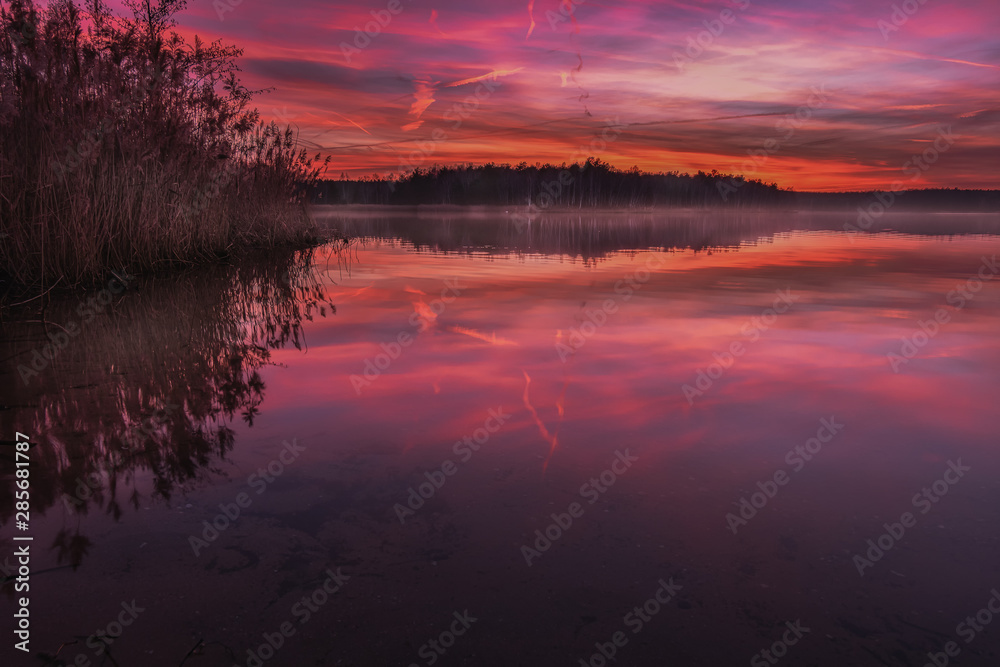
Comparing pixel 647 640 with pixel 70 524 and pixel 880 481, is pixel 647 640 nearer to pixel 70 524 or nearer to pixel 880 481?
pixel 880 481

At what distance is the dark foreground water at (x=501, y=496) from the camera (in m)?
1.63

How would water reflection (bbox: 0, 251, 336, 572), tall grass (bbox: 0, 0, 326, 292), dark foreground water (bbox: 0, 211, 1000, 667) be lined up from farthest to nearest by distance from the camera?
tall grass (bbox: 0, 0, 326, 292)
water reflection (bbox: 0, 251, 336, 572)
dark foreground water (bbox: 0, 211, 1000, 667)

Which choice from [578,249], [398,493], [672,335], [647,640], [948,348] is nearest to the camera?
[647,640]

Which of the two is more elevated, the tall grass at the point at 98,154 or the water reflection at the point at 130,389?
the tall grass at the point at 98,154

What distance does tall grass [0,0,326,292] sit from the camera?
19.4 feet

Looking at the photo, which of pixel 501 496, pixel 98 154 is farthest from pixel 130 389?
pixel 98 154

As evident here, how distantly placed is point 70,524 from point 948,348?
5744 mm

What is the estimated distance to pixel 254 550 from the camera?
197 cm

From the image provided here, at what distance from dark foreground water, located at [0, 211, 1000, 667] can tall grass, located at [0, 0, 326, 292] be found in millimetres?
1418

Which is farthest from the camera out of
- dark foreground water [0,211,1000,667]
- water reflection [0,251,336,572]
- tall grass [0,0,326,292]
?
tall grass [0,0,326,292]

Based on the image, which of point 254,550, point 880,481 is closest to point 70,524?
point 254,550

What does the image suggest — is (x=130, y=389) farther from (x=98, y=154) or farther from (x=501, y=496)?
(x=98, y=154)

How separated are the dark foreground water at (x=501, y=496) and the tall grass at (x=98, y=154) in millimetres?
1418

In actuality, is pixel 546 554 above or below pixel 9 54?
below
